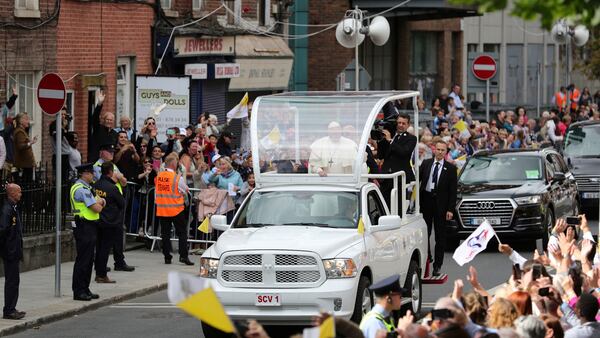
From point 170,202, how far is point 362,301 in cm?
817

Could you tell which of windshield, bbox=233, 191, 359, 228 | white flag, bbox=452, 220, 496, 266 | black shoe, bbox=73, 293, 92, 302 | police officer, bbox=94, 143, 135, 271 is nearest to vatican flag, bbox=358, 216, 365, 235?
windshield, bbox=233, 191, 359, 228

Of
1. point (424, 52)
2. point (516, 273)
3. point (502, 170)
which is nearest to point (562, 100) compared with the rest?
point (424, 52)

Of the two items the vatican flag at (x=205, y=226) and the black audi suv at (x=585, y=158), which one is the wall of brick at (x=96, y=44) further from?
the black audi suv at (x=585, y=158)

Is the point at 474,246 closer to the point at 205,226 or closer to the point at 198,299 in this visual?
the point at 198,299

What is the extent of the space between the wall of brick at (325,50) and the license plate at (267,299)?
31.9 metres

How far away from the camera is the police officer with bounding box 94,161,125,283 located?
66.2 ft

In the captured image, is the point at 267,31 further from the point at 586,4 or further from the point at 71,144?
the point at 586,4

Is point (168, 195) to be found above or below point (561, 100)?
below

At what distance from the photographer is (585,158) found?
31375 mm

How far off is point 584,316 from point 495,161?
50.4 feet

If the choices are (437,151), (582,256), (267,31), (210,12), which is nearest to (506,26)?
(267,31)

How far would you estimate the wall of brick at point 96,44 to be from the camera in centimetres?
2845

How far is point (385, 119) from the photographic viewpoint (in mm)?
20766

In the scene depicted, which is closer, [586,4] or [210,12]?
[586,4]
